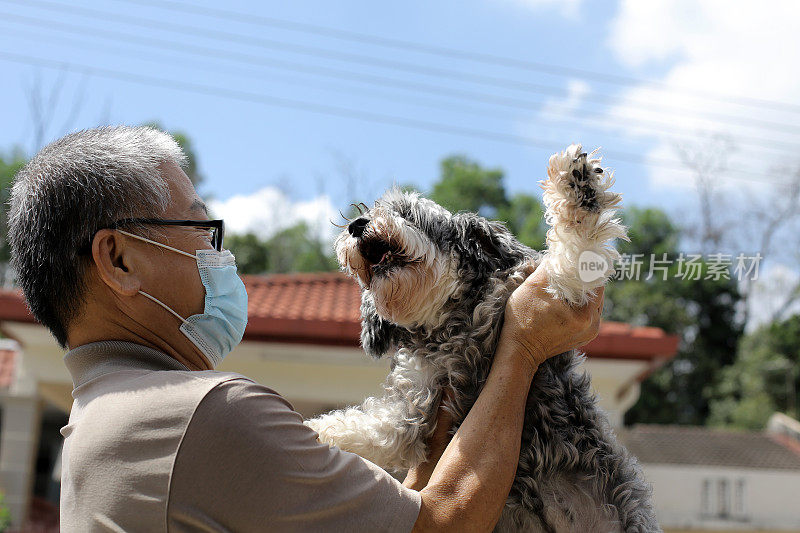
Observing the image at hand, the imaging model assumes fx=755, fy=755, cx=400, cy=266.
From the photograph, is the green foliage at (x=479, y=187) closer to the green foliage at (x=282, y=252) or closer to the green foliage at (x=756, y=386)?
the green foliage at (x=282, y=252)

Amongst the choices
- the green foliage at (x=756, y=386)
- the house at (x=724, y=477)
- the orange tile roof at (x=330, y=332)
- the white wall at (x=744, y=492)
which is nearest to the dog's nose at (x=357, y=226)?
the orange tile roof at (x=330, y=332)

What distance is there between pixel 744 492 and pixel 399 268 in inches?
1080

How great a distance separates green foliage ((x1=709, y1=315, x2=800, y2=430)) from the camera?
2994 centimetres

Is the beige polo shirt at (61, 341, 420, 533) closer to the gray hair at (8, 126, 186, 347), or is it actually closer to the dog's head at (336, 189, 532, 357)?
the gray hair at (8, 126, 186, 347)

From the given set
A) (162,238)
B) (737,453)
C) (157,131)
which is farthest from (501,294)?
(737,453)

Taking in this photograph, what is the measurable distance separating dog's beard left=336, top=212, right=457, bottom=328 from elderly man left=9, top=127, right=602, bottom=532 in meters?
0.32

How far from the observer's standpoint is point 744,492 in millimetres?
25875

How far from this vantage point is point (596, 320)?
2.14 m

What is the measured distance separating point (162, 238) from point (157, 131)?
40cm

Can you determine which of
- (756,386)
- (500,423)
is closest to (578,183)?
(500,423)

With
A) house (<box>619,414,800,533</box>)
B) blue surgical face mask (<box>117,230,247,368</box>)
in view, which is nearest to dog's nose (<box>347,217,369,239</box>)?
blue surgical face mask (<box>117,230,247,368</box>)

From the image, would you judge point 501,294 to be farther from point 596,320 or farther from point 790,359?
point 790,359

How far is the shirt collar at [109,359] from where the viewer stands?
2023 millimetres

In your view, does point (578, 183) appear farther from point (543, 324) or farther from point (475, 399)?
point (475, 399)
